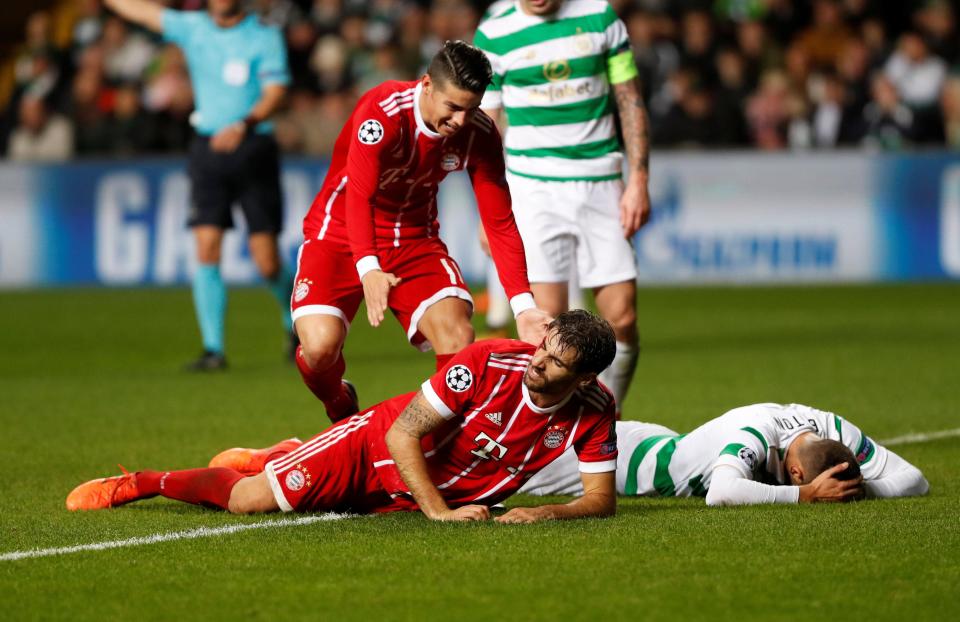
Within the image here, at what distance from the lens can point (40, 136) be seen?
757 inches

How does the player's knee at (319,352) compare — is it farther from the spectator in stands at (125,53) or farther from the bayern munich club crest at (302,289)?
the spectator in stands at (125,53)

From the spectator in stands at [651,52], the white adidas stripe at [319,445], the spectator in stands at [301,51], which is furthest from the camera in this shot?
the spectator in stands at [301,51]

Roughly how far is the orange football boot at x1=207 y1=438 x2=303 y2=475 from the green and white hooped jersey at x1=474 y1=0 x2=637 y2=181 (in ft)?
7.47

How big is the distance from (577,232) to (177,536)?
3142 mm

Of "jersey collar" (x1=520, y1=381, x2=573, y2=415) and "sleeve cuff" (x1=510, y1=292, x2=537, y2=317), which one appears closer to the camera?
"jersey collar" (x1=520, y1=381, x2=573, y2=415)

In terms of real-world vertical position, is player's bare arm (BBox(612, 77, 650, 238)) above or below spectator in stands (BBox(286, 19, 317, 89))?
below

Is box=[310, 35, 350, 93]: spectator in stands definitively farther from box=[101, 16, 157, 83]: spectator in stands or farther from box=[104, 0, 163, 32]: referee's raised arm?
box=[104, 0, 163, 32]: referee's raised arm

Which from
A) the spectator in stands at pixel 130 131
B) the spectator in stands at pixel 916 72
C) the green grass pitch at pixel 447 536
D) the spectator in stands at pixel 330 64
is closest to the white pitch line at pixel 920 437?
the green grass pitch at pixel 447 536

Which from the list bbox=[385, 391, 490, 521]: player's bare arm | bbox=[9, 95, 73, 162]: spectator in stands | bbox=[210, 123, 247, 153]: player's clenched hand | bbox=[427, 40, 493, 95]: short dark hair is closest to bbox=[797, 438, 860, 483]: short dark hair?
bbox=[385, 391, 490, 521]: player's bare arm

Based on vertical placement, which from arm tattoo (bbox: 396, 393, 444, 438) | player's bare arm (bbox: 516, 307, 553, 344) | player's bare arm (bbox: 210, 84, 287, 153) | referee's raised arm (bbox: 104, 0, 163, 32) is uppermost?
referee's raised arm (bbox: 104, 0, 163, 32)

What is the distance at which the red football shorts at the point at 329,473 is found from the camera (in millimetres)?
5902

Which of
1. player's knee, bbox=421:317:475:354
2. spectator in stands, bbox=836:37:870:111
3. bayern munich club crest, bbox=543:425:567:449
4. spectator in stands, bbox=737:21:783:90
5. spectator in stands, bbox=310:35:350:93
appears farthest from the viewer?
spectator in stands, bbox=310:35:350:93

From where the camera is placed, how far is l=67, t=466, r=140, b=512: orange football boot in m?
6.18

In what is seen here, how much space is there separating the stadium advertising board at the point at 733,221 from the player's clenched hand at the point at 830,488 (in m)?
11.1
